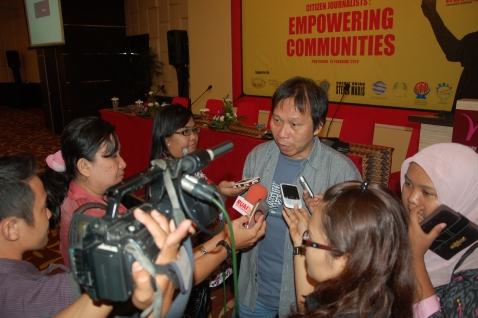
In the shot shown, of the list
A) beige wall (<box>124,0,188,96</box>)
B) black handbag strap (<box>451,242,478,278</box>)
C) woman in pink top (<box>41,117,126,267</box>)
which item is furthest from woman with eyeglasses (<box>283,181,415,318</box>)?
beige wall (<box>124,0,188,96</box>)

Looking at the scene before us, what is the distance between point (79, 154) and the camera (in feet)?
4.57

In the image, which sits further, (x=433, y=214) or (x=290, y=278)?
(x=290, y=278)

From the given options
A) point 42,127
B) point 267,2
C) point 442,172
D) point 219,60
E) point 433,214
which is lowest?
point 42,127

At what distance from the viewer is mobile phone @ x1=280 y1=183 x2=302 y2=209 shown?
4.66 ft

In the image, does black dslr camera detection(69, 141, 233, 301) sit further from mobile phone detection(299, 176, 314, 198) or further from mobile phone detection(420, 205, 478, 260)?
mobile phone detection(420, 205, 478, 260)

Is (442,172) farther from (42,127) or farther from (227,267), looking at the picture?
(42,127)

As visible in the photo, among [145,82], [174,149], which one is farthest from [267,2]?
[174,149]

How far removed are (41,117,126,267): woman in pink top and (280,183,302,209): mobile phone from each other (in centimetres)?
74

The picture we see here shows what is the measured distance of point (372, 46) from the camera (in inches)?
173

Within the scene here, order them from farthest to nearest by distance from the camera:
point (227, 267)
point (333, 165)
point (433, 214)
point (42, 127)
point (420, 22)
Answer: point (42, 127) < point (420, 22) < point (227, 267) < point (333, 165) < point (433, 214)

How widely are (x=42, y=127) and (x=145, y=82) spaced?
11.1 ft

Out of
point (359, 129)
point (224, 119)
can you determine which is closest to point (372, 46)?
point (359, 129)

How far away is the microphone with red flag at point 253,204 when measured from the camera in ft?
4.41

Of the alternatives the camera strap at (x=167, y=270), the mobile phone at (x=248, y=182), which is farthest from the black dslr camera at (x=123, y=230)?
the mobile phone at (x=248, y=182)
